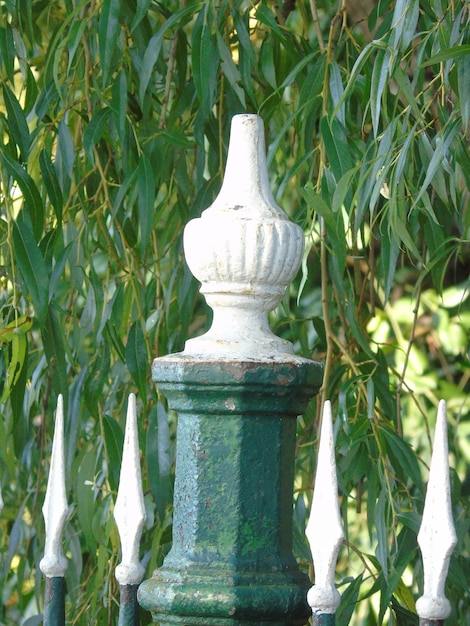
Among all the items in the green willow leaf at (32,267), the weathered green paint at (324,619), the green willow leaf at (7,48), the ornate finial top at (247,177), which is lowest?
the weathered green paint at (324,619)

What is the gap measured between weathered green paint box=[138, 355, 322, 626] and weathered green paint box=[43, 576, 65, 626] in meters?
0.12

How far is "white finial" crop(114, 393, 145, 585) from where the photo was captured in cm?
85

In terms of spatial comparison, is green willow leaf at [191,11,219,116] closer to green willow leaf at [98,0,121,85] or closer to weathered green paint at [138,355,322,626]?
green willow leaf at [98,0,121,85]

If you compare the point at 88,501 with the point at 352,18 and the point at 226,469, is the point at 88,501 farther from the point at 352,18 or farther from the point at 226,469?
the point at 352,18

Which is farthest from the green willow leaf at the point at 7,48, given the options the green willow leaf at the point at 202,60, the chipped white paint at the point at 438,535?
the chipped white paint at the point at 438,535

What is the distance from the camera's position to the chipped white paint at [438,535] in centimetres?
74

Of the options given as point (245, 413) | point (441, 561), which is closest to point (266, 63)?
point (245, 413)

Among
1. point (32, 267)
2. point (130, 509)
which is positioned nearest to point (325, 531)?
point (130, 509)

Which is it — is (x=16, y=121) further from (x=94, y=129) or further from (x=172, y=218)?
(x=172, y=218)

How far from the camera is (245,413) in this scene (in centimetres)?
80

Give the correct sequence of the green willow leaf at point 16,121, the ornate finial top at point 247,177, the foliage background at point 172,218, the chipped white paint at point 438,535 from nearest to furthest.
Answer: the chipped white paint at point 438,535 → the ornate finial top at point 247,177 → the foliage background at point 172,218 → the green willow leaf at point 16,121

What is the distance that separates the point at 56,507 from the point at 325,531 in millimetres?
247

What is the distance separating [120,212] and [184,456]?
2.30 feet

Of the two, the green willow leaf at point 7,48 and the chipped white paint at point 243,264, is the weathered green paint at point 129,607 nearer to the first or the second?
the chipped white paint at point 243,264
